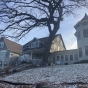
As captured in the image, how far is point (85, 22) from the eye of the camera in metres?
20.0

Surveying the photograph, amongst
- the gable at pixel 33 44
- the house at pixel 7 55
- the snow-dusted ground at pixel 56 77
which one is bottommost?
the snow-dusted ground at pixel 56 77

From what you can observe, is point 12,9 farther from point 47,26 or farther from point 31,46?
point 31,46

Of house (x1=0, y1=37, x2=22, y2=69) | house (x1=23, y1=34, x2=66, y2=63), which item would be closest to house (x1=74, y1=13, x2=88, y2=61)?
house (x1=23, y1=34, x2=66, y2=63)

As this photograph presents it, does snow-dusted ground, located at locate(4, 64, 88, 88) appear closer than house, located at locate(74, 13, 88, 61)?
Yes

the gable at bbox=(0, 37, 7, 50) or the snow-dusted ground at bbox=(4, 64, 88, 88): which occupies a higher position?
the gable at bbox=(0, 37, 7, 50)

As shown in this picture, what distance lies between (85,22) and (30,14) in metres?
8.34

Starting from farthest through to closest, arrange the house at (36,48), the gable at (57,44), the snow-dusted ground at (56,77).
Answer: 1. the gable at (57,44)
2. the house at (36,48)
3. the snow-dusted ground at (56,77)

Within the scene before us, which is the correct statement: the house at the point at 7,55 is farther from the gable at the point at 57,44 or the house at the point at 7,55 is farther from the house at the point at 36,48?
the gable at the point at 57,44

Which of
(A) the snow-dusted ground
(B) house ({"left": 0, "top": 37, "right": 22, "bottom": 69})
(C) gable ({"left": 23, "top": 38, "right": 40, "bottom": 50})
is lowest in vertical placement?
(A) the snow-dusted ground

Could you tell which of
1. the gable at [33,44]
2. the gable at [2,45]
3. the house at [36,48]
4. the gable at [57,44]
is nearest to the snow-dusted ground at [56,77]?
the house at [36,48]

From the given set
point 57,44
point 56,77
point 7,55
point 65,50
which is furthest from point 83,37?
point 7,55

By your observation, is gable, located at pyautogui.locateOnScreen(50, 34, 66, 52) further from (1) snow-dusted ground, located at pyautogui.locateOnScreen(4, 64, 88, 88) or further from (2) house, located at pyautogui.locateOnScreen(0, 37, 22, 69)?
(1) snow-dusted ground, located at pyautogui.locateOnScreen(4, 64, 88, 88)

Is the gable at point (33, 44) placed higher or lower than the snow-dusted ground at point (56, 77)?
higher

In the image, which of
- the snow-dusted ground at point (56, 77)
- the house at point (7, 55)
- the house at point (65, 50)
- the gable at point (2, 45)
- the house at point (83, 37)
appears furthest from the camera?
the gable at point (2, 45)
